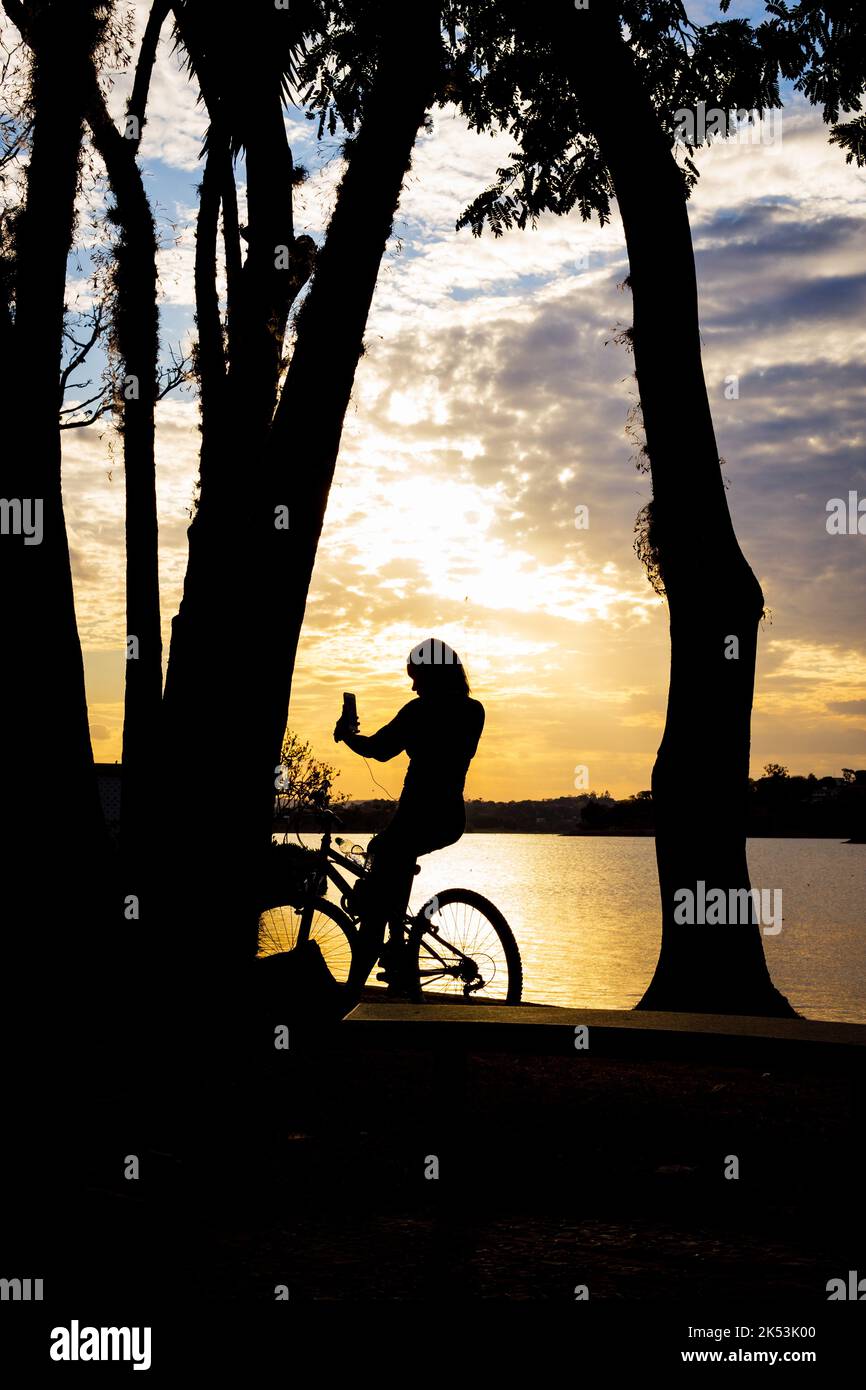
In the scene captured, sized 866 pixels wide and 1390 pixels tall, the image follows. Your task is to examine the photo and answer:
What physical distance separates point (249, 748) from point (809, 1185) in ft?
8.58

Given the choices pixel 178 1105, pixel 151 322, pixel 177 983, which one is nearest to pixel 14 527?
pixel 177 983

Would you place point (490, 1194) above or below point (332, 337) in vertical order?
below

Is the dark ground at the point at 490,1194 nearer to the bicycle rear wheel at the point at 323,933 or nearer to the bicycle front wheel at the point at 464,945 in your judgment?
the bicycle rear wheel at the point at 323,933

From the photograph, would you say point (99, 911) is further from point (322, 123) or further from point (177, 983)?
point (322, 123)

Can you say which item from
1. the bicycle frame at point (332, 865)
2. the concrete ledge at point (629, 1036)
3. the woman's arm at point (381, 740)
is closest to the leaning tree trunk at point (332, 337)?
the concrete ledge at point (629, 1036)

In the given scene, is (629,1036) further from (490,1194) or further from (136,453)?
(136,453)

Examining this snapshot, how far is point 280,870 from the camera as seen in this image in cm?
738

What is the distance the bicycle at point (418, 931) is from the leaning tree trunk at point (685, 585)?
1.12 metres

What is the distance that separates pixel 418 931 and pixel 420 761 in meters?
1.41

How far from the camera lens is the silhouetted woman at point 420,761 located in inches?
274

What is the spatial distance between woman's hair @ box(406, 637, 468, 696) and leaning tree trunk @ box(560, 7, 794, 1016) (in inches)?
63.1

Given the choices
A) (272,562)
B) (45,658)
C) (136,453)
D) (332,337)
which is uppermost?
(136,453)

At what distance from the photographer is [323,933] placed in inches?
303

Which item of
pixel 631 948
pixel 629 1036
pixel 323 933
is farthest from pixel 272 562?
pixel 631 948
